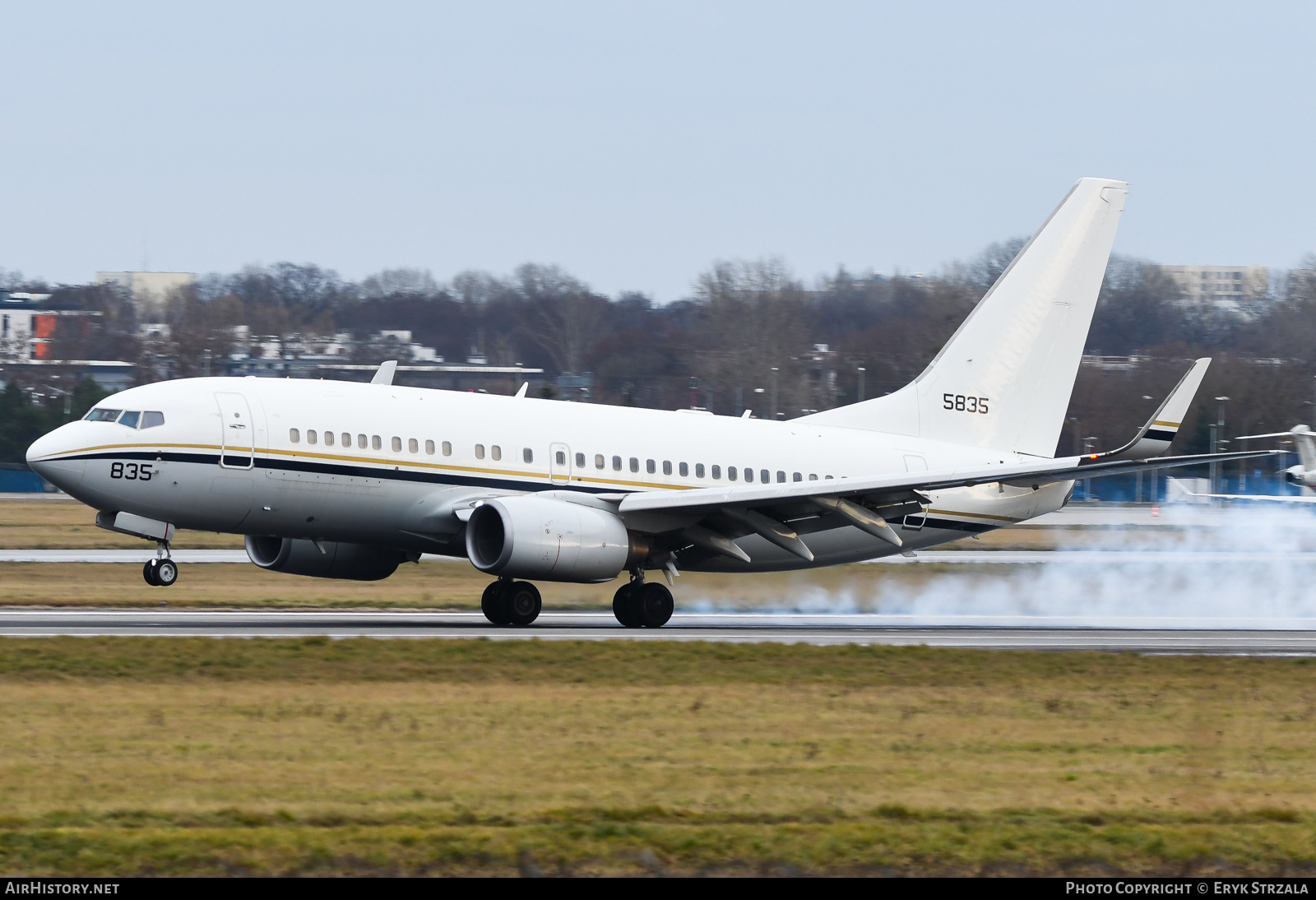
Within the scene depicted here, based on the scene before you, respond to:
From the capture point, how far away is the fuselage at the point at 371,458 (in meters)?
25.6

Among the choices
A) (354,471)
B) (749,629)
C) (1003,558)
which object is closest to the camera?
(354,471)

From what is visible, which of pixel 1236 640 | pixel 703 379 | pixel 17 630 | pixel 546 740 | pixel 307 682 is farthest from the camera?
pixel 703 379

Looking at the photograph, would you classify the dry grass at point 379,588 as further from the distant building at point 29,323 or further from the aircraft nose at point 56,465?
the distant building at point 29,323

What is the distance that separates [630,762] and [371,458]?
44.9 feet

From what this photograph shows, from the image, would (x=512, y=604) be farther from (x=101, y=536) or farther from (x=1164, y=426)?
(x=101, y=536)

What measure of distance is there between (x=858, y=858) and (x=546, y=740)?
5065 mm

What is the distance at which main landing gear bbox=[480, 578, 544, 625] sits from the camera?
27359 mm

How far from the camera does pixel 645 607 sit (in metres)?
28.4

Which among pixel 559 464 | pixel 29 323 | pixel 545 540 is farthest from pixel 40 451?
pixel 29 323

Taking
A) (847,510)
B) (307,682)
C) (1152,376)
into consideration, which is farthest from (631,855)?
(1152,376)

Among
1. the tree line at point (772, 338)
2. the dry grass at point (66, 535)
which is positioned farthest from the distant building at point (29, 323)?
the dry grass at point (66, 535)

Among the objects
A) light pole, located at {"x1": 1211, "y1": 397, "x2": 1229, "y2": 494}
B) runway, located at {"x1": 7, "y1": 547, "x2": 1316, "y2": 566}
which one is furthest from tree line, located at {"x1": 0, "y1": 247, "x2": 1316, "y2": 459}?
runway, located at {"x1": 7, "y1": 547, "x2": 1316, "y2": 566}

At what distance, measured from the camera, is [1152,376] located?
99.9 meters

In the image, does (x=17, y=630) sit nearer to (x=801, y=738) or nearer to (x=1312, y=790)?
(x=801, y=738)
